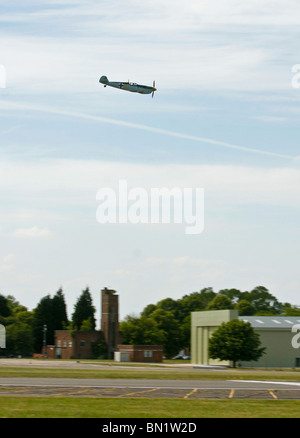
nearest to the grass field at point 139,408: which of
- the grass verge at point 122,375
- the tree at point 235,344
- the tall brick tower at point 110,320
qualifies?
the grass verge at point 122,375

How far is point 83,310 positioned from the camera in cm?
17538

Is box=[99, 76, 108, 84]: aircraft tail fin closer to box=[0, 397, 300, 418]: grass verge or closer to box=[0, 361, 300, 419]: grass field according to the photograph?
box=[0, 361, 300, 419]: grass field

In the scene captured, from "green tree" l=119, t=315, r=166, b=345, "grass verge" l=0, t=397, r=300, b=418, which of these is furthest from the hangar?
"grass verge" l=0, t=397, r=300, b=418

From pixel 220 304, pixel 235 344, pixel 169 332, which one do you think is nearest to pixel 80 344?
pixel 169 332

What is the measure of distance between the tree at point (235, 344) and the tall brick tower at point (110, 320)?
44.5m

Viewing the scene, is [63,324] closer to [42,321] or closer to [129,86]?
[42,321]

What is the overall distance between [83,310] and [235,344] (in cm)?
8636

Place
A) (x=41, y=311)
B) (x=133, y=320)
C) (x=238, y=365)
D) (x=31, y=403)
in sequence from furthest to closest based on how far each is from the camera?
(x=41, y=311) → (x=133, y=320) → (x=238, y=365) → (x=31, y=403)

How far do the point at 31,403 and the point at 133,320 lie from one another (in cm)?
11669

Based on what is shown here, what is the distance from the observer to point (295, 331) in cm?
10812

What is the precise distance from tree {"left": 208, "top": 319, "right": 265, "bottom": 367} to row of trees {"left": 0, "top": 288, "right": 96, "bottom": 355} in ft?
197
